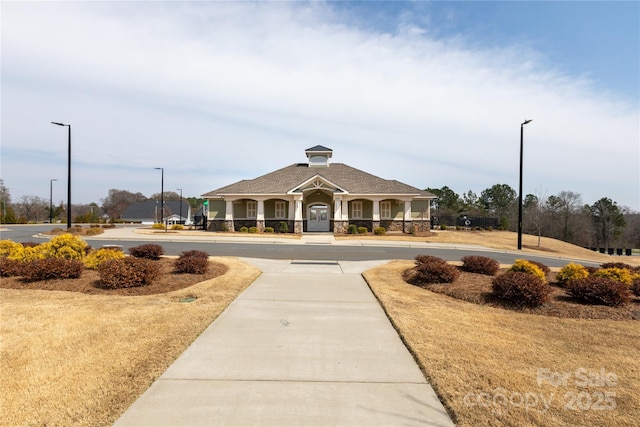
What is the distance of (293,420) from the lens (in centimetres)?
327

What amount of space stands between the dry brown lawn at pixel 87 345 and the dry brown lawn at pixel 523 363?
3499mm

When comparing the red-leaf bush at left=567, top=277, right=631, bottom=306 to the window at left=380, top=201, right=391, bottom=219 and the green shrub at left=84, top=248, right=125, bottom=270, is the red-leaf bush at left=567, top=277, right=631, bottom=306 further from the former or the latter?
the window at left=380, top=201, right=391, bottom=219

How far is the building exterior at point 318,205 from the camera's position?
3181cm

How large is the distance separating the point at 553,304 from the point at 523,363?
3.88 m

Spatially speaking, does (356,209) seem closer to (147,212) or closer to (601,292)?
(601,292)

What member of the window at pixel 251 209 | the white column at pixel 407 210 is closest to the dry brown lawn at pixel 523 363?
the white column at pixel 407 210

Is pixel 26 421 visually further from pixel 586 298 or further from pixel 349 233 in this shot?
pixel 349 233

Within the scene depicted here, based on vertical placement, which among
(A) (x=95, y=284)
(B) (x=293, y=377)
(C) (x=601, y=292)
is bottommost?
(B) (x=293, y=377)

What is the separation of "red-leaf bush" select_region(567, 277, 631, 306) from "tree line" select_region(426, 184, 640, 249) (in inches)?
2210

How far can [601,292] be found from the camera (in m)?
7.65

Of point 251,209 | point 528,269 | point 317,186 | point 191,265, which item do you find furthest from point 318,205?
point 528,269

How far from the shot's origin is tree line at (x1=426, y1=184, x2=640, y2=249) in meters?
61.2

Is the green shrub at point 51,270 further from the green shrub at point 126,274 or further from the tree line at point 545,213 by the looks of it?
the tree line at point 545,213

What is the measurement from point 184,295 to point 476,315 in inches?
255
